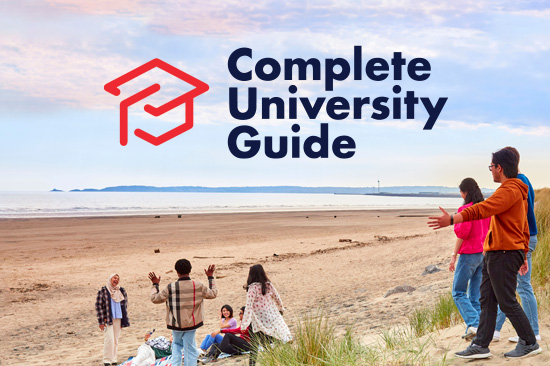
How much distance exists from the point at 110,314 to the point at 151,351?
1011mm

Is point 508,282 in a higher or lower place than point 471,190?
lower

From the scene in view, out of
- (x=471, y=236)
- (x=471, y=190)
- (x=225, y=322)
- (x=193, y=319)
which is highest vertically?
(x=471, y=190)

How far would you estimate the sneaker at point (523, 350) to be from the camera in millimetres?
5129

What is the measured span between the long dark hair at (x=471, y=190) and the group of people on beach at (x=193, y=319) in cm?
270

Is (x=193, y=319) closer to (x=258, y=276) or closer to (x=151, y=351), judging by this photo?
(x=258, y=276)

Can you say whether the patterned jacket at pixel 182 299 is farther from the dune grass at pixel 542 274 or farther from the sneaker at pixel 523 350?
the dune grass at pixel 542 274

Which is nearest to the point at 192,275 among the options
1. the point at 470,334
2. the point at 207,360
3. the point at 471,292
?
the point at 207,360

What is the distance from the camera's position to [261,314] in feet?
23.3

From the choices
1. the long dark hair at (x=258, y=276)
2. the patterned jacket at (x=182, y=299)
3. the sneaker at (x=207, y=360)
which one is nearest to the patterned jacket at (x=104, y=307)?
the sneaker at (x=207, y=360)

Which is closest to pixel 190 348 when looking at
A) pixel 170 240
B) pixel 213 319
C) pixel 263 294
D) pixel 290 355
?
pixel 263 294

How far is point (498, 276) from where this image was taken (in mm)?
4914

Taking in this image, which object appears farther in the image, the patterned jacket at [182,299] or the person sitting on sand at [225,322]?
the person sitting on sand at [225,322]

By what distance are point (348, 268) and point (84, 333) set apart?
32.0 feet

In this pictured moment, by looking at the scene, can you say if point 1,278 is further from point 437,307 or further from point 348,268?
point 437,307
